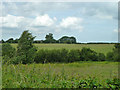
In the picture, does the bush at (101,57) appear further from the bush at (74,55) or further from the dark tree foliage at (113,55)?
the bush at (74,55)

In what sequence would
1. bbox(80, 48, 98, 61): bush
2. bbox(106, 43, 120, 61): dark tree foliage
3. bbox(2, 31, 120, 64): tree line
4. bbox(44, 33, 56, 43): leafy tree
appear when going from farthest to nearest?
bbox(106, 43, 120, 61): dark tree foliage → bbox(80, 48, 98, 61): bush → bbox(44, 33, 56, 43): leafy tree → bbox(2, 31, 120, 64): tree line

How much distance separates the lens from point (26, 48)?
805 centimetres

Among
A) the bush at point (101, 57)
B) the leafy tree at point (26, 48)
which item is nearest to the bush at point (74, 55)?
the bush at point (101, 57)

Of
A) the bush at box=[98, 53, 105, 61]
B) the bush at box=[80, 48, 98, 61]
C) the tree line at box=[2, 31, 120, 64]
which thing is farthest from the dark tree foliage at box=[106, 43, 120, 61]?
the bush at box=[80, 48, 98, 61]

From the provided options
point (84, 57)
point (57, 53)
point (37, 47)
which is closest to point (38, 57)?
point (37, 47)

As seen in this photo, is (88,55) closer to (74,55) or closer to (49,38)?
(74,55)

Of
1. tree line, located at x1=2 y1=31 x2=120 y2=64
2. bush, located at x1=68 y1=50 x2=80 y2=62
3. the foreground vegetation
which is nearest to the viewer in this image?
the foreground vegetation

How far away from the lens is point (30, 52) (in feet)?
27.0

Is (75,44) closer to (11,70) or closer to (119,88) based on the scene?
(11,70)

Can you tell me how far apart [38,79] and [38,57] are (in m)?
5.00

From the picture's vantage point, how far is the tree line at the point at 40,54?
→ 7.44 meters

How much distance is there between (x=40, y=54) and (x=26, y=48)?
3.85 ft

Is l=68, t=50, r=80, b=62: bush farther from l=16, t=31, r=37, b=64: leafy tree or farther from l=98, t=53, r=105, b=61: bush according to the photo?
l=16, t=31, r=37, b=64: leafy tree

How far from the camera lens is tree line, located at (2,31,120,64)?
744cm
